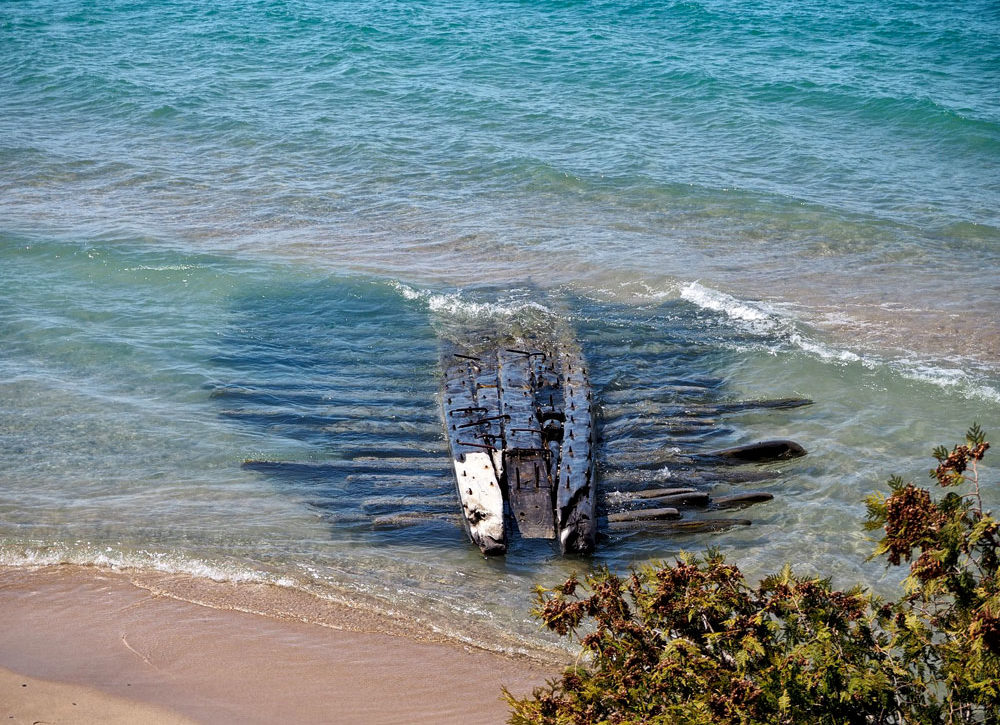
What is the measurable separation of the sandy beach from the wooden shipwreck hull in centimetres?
139

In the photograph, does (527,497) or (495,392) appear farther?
(495,392)

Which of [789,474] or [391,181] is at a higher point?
[391,181]

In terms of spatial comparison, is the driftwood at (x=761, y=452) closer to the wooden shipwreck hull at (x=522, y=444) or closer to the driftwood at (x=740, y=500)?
the driftwood at (x=740, y=500)

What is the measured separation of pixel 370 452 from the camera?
9.30m

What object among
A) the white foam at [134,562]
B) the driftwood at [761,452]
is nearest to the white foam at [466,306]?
the driftwood at [761,452]

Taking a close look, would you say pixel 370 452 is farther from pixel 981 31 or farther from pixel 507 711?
pixel 981 31

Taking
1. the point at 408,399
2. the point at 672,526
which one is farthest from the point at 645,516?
the point at 408,399

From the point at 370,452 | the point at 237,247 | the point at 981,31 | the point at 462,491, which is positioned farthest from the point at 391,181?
the point at 981,31

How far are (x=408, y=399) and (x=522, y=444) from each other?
220 centimetres

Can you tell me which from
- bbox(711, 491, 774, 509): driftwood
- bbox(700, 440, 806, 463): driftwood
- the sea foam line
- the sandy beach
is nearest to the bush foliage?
the sandy beach

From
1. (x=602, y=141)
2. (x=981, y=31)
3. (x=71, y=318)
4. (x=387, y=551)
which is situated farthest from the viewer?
(x=981, y=31)

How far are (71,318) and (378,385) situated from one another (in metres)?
5.05

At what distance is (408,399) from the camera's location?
1056 cm

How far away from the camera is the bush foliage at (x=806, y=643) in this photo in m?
3.79
